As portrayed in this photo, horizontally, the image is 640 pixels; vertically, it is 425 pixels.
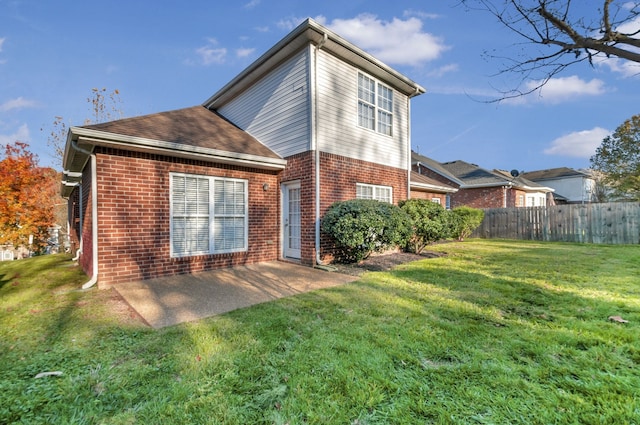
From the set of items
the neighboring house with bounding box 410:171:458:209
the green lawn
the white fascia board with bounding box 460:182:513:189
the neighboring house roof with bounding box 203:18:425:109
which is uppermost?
the neighboring house roof with bounding box 203:18:425:109

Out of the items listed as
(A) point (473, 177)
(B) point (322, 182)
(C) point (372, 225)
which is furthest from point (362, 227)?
(A) point (473, 177)

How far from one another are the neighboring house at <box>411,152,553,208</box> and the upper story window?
35.3ft

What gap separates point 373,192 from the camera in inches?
359

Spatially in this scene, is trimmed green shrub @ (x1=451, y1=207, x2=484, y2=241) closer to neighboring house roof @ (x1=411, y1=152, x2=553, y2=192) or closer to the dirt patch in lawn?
the dirt patch in lawn

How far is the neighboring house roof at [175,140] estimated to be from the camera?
542cm

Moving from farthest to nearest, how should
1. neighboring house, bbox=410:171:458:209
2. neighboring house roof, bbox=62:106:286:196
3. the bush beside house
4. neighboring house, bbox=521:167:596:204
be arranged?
neighboring house, bbox=521:167:596:204 → neighboring house, bbox=410:171:458:209 → the bush beside house → neighboring house roof, bbox=62:106:286:196

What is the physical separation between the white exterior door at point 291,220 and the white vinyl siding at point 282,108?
1.06 metres

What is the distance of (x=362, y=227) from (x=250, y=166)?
11.7 feet

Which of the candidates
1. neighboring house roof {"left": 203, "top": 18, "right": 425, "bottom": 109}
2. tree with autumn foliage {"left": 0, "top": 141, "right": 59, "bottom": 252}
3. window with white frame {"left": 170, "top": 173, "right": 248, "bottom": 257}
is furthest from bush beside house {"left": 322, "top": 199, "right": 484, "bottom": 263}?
tree with autumn foliage {"left": 0, "top": 141, "right": 59, "bottom": 252}

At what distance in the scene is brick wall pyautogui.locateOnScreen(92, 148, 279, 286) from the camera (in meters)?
5.52

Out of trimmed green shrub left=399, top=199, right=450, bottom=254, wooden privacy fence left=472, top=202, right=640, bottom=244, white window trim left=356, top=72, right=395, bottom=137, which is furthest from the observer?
wooden privacy fence left=472, top=202, right=640, bottom=244

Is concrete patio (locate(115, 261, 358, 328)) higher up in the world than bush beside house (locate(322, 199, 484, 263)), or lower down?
lower down

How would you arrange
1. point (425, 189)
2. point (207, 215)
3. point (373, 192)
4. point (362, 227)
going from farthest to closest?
point (425, 189) < point (373, 192) < point (207, 215) < point (362, 227)

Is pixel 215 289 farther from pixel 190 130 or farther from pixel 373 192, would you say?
pixel 373 192
